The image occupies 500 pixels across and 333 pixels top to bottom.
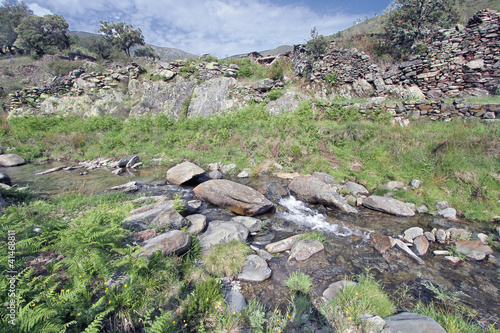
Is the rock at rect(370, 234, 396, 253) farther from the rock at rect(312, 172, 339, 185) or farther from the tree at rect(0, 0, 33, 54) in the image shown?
the tree at rect(0, 0, 33, 54)

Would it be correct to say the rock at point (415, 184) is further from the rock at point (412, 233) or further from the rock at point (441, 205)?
the rock at point (412, 233)

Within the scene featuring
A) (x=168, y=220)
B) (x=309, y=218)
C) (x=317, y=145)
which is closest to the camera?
(x=168, y=220)

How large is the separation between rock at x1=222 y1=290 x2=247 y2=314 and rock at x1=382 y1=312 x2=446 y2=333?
198 centimetres

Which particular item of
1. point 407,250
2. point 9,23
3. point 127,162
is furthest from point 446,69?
point 9,23

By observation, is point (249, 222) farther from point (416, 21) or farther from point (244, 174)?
point (416, 21)

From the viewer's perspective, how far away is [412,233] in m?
5.58

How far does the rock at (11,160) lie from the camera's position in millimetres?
11703

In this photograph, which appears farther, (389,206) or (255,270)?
(389,206)

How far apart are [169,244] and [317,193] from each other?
540 centimetres

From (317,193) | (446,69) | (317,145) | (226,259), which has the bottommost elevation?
(317,193)

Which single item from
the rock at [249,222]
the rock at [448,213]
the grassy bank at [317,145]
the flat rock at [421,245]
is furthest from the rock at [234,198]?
the rock at [448,213]

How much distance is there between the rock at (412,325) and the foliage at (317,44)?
18435 mm

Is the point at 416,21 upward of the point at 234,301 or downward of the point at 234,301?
upward

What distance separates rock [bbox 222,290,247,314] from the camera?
10.0 feet
